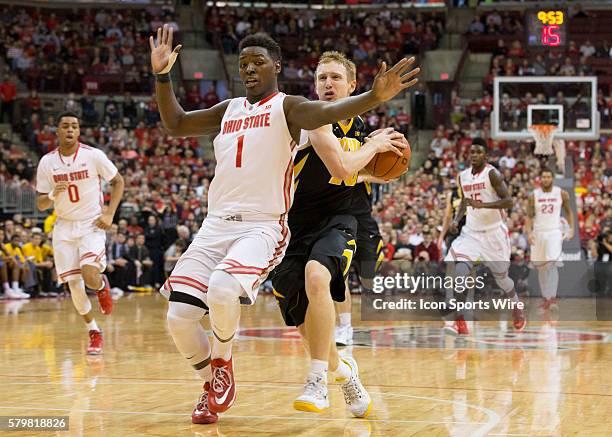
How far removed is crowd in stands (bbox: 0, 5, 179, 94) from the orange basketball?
Answer: 24.5 m

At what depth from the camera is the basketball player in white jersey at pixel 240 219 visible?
5324 mm

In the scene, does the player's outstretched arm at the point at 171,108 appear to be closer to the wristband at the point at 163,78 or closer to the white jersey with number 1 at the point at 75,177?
the wristband at the point at 163,78

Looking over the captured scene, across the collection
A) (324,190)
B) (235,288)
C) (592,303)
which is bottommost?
(592,303)

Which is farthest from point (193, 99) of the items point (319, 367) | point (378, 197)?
point (319, 367)

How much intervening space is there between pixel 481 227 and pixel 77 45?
867 inches

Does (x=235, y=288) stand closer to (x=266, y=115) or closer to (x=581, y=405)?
(x=266, y=115)

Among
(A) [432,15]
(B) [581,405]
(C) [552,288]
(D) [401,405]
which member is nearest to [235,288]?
(D) [401,405]

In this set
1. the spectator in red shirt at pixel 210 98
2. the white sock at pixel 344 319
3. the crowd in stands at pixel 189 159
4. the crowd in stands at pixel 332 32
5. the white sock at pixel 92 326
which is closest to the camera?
the white sock at pixel 92 326

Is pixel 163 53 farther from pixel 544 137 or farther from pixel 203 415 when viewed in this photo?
pixel 544 137

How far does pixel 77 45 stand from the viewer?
31156 millimetres

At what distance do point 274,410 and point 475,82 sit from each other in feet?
84.5

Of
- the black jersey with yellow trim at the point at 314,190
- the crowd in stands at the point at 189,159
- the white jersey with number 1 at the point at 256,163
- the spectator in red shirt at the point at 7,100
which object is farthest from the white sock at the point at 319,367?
the spectator in red shirt at the point at 7,100

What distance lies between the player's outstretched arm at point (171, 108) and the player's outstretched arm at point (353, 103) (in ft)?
1.75

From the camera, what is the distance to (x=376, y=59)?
104 feet
